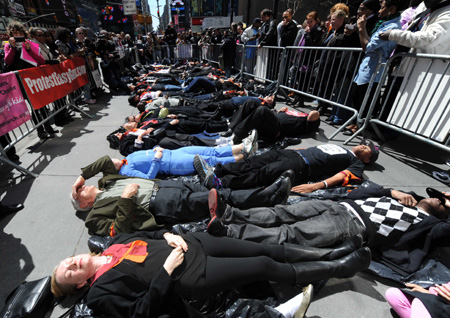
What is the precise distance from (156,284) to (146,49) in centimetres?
1988

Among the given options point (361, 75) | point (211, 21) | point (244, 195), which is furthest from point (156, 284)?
point (211, 21)

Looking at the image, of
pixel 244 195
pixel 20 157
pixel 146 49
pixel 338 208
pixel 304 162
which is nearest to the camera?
pixel 338 208

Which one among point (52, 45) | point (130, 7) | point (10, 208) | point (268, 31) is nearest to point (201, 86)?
point (268, 31)

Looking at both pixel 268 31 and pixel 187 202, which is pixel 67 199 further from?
pixel 268 31

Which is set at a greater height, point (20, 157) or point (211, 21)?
→ point (211, 21)

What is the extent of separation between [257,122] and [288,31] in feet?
14.2

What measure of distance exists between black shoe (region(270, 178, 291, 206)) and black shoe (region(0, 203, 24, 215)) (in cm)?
315

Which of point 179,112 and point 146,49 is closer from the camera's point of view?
point 179,112

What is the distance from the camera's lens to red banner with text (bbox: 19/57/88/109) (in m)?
4.18

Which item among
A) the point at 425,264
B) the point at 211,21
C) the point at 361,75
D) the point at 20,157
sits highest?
the point at 211,21

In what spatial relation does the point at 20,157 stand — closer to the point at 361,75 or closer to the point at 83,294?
the point at 83,294

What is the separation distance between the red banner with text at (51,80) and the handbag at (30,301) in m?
3.90

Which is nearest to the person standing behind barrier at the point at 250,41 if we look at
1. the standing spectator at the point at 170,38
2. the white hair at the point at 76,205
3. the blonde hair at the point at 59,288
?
the white hair at the point at 76,205

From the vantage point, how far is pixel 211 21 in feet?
83.8
